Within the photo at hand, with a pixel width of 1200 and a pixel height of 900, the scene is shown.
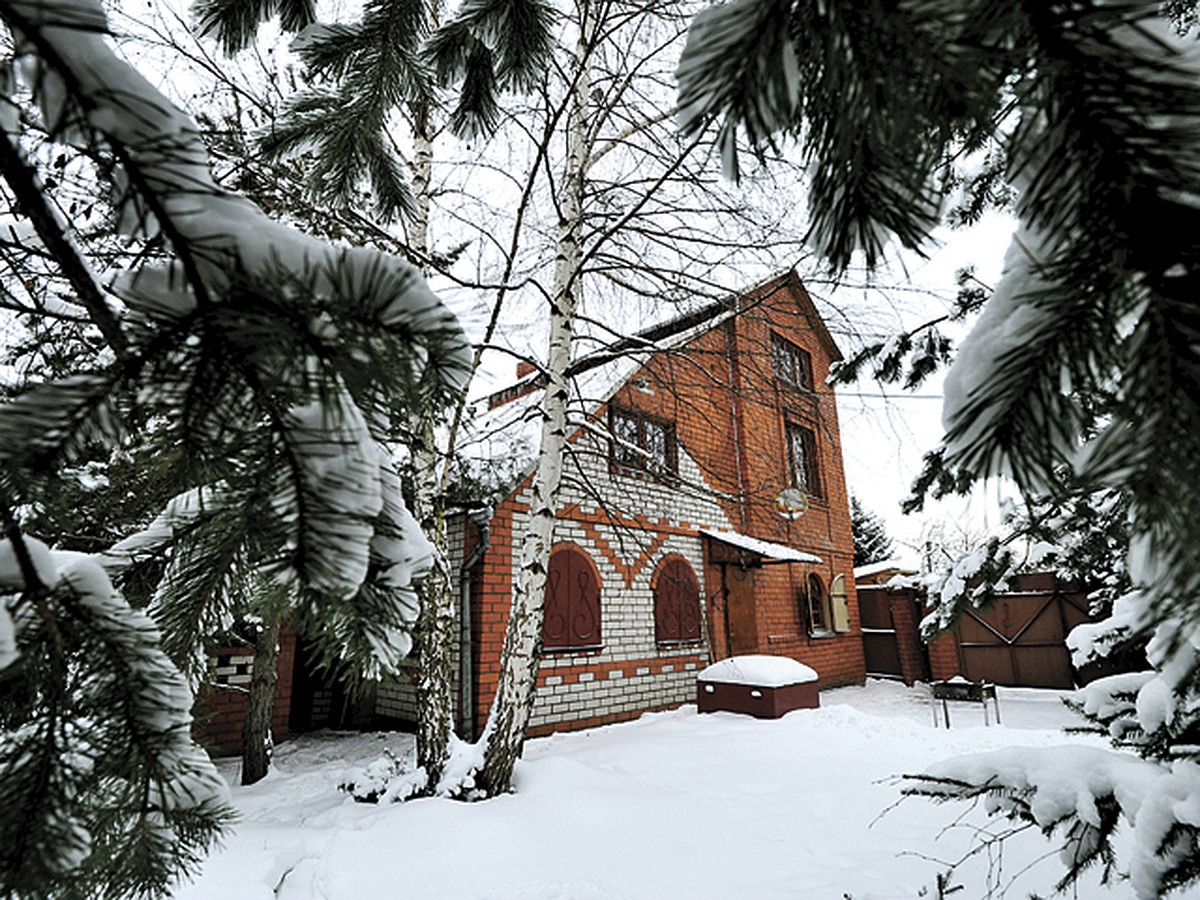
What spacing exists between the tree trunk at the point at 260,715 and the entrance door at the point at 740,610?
643 centimetres

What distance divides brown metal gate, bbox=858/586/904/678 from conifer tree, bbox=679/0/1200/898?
13630mm

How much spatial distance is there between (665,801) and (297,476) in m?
4.06

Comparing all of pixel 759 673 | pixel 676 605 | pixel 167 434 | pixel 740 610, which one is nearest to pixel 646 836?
pixel 167 434

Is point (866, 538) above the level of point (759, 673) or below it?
above

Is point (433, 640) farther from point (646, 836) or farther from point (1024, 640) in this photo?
point (1024, 640)

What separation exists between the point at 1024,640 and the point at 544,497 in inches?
439

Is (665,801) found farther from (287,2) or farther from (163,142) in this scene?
(287,2)

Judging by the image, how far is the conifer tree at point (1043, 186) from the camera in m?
0.37

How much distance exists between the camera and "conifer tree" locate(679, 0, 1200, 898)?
0.37 m

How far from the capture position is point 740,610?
941 cm

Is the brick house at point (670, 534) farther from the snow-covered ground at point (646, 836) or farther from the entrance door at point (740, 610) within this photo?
the snow-covered ground at point (646, 836)

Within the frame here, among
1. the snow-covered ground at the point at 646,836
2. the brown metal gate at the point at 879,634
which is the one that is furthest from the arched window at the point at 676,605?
the brown metal gate at the point at 879,634

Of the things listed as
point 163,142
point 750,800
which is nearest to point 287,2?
point 163,142

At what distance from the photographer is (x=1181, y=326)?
1.17 ft
